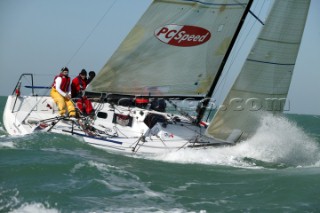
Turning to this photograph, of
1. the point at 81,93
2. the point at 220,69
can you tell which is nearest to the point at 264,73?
the point at 220,69

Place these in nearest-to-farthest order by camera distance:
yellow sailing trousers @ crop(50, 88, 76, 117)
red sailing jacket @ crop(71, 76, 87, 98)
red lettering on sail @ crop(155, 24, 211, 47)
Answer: red lettering on sail @ crop(155, 24, 211, 47), yellow sailing trousers @ crop(50, 88, 76, 117), red sailing jacket @ crop(71, 76, 87, 98)

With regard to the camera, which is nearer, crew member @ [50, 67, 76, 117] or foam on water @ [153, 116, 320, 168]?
foam on water @ [153, 116, 320, 168]

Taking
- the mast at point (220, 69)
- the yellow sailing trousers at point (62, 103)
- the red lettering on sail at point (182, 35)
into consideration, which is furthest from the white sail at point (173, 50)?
the yellow sailing trousers at point (62, 103)

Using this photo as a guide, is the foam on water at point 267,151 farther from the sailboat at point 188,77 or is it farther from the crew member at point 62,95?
the crew member at point 62,95

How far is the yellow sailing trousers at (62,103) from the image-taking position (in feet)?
40.4

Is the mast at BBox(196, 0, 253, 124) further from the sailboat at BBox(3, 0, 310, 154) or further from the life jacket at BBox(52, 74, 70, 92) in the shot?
the life jacket at BBox(52, 74, 70, 92)

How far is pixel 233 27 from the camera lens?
39.4 feet

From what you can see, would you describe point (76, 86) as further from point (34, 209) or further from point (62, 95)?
point (34, 209)

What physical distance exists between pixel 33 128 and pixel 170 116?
297cm

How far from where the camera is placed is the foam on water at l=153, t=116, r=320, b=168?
37.6 feet

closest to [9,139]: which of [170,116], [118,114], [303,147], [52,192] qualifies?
[118,114]

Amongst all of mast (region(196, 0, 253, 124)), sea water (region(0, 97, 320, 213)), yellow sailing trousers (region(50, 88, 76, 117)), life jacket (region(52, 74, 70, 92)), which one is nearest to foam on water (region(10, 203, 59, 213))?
sea water (region(0, 97, 320, 213))

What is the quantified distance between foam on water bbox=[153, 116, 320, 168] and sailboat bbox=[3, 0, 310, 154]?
0.61 feet

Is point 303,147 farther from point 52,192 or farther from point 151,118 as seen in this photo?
point 52,192
